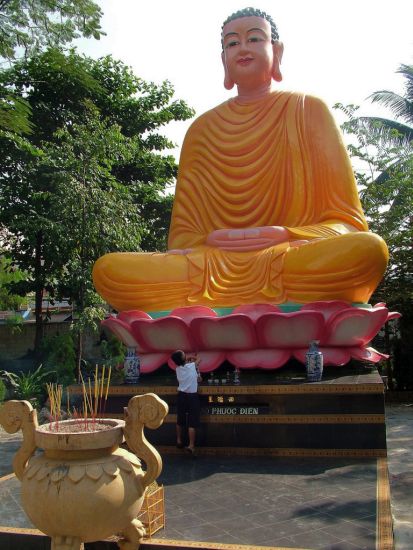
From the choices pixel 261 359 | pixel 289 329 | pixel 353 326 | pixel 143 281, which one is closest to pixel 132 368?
pixel 143 281

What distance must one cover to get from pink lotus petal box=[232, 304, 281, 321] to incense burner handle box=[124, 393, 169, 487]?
11.6 ft

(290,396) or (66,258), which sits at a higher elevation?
(66,258)

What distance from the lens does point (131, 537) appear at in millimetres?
3148

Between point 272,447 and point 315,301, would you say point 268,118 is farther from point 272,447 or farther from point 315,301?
point 272,447

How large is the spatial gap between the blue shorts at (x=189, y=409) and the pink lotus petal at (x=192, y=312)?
1440 mm

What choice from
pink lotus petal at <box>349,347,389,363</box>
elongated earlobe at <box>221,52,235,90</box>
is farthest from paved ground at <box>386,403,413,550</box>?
elongated earlobe at <box>221,52,235,90</box>

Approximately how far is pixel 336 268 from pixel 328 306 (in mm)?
427

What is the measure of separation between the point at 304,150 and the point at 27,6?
574cm

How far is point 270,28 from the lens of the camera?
8.40 metres

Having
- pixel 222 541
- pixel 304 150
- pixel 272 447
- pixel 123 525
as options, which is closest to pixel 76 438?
pixel 123 525

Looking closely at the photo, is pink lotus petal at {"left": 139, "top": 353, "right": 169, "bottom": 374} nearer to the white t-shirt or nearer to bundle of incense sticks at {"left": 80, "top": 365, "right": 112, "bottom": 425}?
bundle of incense sticks at {"left": 80, "top": 365, "right": 112, "bottom": 425}

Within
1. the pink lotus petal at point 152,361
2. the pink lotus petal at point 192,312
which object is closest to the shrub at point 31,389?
the pink lotus petal at point 152,361

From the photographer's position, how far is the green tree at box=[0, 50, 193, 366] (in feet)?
27.8

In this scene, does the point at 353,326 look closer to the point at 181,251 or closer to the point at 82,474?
the point at 181,251
